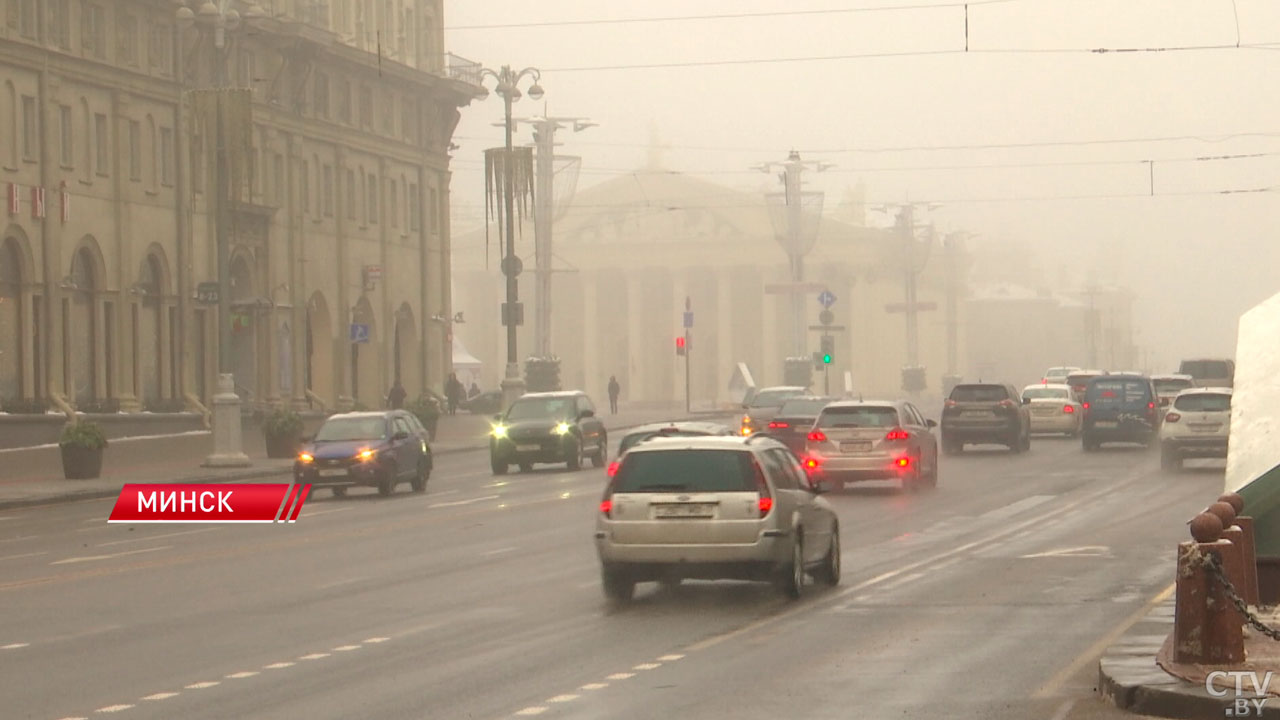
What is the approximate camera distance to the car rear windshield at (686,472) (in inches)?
763

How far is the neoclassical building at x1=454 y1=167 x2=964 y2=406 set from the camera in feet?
487

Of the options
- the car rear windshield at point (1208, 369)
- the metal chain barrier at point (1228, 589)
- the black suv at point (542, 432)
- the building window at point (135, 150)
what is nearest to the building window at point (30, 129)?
the building window at point (135, 150)

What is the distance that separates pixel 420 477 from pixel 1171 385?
28059 mm

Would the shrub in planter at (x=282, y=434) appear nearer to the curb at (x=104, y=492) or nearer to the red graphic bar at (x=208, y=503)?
the curb at (x=104, y=492)

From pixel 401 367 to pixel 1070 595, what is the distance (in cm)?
6231

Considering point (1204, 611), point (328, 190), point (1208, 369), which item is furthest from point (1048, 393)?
point (1204, 611)

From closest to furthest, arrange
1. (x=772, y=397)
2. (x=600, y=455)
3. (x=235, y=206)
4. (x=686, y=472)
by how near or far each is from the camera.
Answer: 1. (x=686, y=472)
2. (x=600, y=455)
3. (x=235, y=206)
4. (x=772, y=397)

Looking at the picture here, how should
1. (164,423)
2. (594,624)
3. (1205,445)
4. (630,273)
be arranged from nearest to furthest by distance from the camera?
1. (594,624)
2. (1205,445)
3. (164,423)
4. (630,273)

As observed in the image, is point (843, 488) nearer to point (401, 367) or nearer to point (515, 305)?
point (515, 305)

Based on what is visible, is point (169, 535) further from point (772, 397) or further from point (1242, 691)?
point (772, 397)

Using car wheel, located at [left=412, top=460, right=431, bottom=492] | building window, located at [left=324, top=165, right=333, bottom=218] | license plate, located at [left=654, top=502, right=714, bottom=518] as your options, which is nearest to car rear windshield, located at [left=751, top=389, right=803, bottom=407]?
building window, located at [left=324, top=165, right=333, bottom=218]

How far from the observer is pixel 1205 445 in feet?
137

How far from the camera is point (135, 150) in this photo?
58.9 m

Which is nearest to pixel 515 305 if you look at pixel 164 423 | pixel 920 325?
pixel 164 423
